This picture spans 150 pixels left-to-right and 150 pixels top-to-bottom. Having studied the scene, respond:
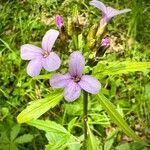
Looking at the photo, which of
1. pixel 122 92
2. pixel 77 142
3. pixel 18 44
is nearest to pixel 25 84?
pixel 18 44

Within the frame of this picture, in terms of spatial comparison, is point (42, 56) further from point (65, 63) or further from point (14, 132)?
point (14, 132)

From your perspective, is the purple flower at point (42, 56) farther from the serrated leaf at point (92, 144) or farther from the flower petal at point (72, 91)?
the serrated leaf at point (92, 144)

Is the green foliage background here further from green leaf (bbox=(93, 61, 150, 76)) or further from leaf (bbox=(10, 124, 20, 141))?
green leaf (bbox=(93, 61, 150, 76))

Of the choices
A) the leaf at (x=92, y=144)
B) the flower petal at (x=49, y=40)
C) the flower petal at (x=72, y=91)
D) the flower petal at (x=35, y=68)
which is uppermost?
the flower petal at (x=49, y=40)

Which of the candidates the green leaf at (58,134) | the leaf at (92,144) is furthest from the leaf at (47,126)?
the leaf at (92,144)

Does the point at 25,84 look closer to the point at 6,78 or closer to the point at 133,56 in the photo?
the point at 6,78

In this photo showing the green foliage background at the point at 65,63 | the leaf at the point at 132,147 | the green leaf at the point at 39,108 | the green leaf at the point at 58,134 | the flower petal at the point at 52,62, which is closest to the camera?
the flower petal at the point at 52,62

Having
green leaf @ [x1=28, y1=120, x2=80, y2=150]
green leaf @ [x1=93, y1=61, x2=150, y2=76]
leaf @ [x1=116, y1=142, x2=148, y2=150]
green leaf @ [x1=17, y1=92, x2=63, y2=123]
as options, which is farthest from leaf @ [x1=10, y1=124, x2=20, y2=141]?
green leaf @ [x1=93, y1=61, x2=150, y2=76]
